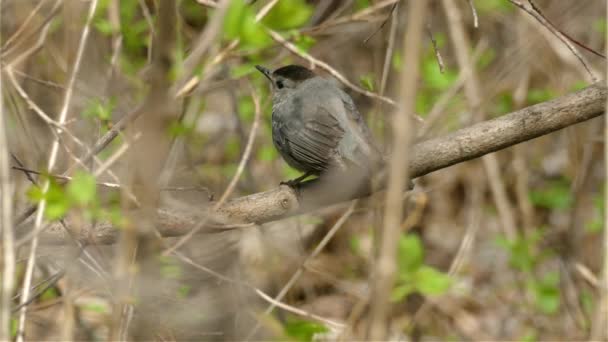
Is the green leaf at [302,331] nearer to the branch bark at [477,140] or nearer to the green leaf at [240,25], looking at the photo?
the branch bark at [477,140]

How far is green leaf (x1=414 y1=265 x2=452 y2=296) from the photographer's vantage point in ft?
14.6

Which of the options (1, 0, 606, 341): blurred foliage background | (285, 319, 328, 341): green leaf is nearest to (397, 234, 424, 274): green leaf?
(1, 0, 606, 341): blurred foliage background

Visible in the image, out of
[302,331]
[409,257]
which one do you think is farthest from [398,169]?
[409,257]

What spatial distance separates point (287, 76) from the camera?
216 inches

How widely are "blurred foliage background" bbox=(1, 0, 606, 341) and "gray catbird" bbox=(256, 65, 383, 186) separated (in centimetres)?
20

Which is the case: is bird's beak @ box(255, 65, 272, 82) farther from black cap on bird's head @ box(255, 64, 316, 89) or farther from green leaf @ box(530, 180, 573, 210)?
green leaf @ box(530, 180, 573, 210)

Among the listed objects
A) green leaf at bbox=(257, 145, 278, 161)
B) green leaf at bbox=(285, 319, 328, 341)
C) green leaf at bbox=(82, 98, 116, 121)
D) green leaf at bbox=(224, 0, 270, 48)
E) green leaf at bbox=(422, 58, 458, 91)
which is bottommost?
green leaf at bbox=(285, 319, 328, 341)

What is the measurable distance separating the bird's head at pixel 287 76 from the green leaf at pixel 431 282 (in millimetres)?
1611

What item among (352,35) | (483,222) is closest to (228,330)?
(352,35)

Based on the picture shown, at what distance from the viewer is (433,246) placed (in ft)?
27.2

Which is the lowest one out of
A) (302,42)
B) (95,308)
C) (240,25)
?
(95,308)

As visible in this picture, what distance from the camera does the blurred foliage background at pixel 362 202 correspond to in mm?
4742

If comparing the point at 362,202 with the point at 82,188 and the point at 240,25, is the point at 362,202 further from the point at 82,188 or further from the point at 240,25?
the point at 82,188

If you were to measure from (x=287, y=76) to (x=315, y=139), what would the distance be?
71 centimetres
